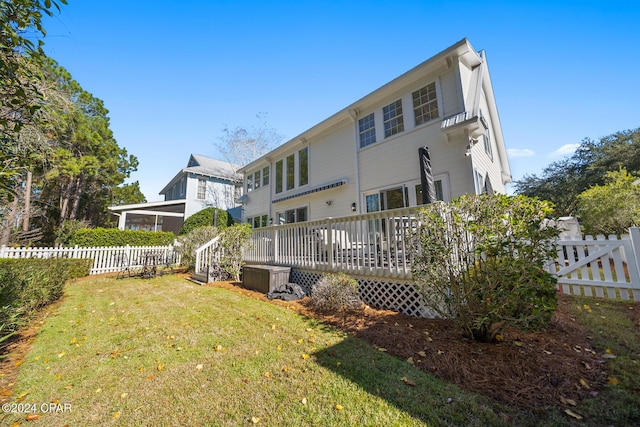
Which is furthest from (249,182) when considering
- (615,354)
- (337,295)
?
(615,354)

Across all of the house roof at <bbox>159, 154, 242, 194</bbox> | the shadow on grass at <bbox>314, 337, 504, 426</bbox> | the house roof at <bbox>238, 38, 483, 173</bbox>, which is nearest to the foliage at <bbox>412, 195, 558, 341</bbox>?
the shadow on grass at <bbox>314, 337, 504, 426</bbox>

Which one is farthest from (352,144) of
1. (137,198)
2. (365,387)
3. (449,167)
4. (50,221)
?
(137,198)

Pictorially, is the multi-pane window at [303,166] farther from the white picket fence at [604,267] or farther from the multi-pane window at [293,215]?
the white picket fence at [604,267]

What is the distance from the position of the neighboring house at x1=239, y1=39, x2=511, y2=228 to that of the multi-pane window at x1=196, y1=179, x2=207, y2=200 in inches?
436

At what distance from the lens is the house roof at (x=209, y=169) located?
21.5m

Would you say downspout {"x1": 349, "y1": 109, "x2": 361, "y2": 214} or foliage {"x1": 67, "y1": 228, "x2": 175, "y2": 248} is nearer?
downspout {"x1": 349, "y1": 109, "x2": 361, "y2": 214}

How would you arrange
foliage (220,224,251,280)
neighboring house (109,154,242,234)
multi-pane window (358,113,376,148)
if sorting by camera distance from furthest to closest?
neighboring house (109,154,242,234), multi-pane window (358,113,376,148), foliage (220,224,251,280)

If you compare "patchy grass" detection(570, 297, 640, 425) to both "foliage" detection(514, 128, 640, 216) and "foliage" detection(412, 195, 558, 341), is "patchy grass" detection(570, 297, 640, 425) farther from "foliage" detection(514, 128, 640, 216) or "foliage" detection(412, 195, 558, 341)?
"foliage" detection(514, 128, 640, 216)

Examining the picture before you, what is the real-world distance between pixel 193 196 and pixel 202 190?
96 cm

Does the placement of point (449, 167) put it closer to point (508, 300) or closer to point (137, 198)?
point (508, 300)

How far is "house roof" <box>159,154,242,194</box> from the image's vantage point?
2148cm

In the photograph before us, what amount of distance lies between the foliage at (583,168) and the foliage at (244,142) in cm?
2928

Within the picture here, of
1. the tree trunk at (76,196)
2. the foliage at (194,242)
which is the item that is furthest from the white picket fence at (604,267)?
the tree trunk at (76,196)

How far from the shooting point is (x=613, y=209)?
1073 centimetres
